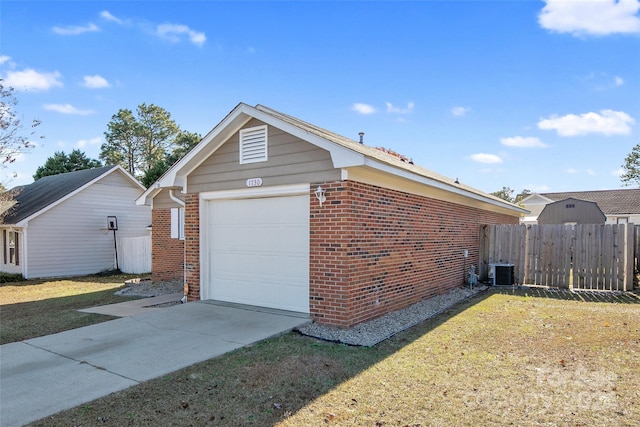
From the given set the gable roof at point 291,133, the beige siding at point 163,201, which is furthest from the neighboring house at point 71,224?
the gable roof at point 291,133

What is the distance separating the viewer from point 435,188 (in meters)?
9.05

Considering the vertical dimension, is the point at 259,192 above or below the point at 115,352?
above

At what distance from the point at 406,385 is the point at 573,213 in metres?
32.9

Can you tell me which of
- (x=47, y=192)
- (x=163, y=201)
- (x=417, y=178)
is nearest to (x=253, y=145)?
(x=417, y=178)

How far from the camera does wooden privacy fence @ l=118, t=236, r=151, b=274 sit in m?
17.8

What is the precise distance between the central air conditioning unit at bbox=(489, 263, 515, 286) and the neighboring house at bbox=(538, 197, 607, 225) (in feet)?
74.1

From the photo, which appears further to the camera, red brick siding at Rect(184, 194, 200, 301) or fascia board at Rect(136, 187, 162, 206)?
fascia board at Rect(136, 187, 162, 206)

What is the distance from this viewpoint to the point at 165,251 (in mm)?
13656

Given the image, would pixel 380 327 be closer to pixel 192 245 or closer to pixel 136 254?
pixel 192 245

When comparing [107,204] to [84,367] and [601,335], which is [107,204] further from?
[601,335]

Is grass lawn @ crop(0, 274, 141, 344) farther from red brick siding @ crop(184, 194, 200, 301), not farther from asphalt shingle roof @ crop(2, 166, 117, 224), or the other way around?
asphalt shingle roof @ crop(2, 166, 117, 224)

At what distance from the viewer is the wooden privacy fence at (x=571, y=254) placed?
10570 mm

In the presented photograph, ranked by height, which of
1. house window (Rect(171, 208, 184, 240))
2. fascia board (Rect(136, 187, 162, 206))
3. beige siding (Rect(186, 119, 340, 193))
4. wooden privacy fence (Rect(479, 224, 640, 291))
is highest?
beige siding (Rect(186, 119, 340, 193))

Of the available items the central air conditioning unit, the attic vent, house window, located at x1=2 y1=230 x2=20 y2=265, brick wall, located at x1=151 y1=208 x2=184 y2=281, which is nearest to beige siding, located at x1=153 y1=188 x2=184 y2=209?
brick wall, located at x1=151 y1=208 x2=184 y2=281
